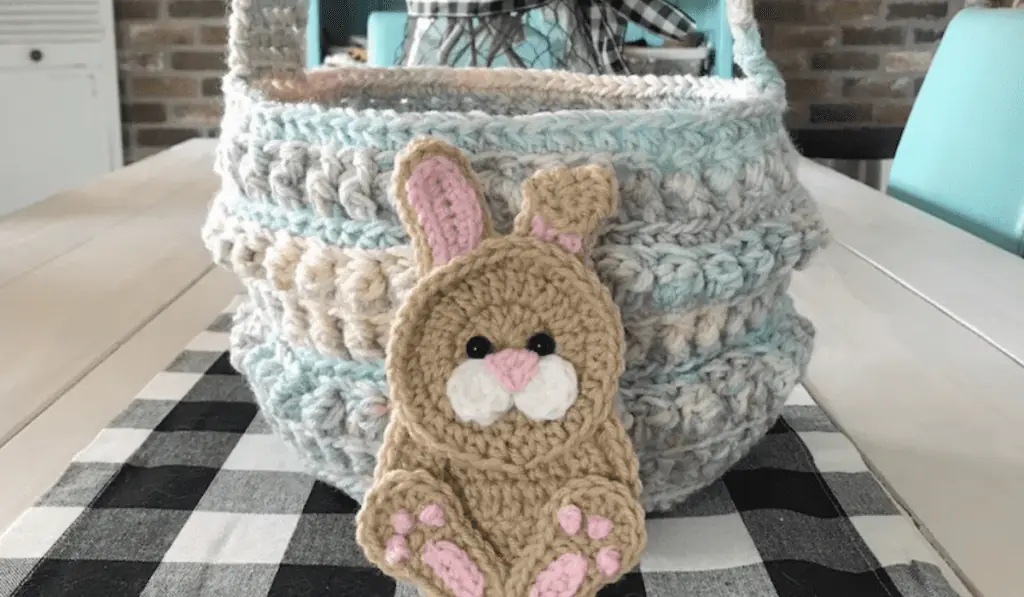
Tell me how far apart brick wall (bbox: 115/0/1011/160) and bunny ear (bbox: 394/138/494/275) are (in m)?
2.12

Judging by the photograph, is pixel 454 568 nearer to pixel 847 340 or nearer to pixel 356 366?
pixel 356 366

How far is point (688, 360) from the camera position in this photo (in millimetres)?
364

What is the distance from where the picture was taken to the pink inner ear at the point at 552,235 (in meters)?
0.30

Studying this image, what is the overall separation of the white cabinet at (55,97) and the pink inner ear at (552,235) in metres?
2.17

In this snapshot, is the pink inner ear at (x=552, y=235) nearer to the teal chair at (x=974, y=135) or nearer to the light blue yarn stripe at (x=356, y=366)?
the light blue yarn stripe at (x=356, y=366)

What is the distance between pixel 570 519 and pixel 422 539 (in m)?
0.05

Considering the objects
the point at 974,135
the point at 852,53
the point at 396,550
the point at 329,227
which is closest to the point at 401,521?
the point at 396,550

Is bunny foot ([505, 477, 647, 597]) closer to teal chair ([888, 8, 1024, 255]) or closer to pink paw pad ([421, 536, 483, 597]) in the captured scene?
pink paw pad ([421, 536, 483, 597])

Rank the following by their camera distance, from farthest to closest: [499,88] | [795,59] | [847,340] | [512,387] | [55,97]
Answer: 1. [795,59]
2. [55,97]
3. [847,340]
4. [499,88]
5. [512,387]

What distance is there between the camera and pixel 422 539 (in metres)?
0.31

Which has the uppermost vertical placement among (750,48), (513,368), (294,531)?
(750,48)

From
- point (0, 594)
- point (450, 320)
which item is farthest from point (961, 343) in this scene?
point (0, 594)

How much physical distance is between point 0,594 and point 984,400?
519 millimetres

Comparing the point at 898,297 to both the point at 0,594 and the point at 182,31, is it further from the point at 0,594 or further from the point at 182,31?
the point at 182,31
